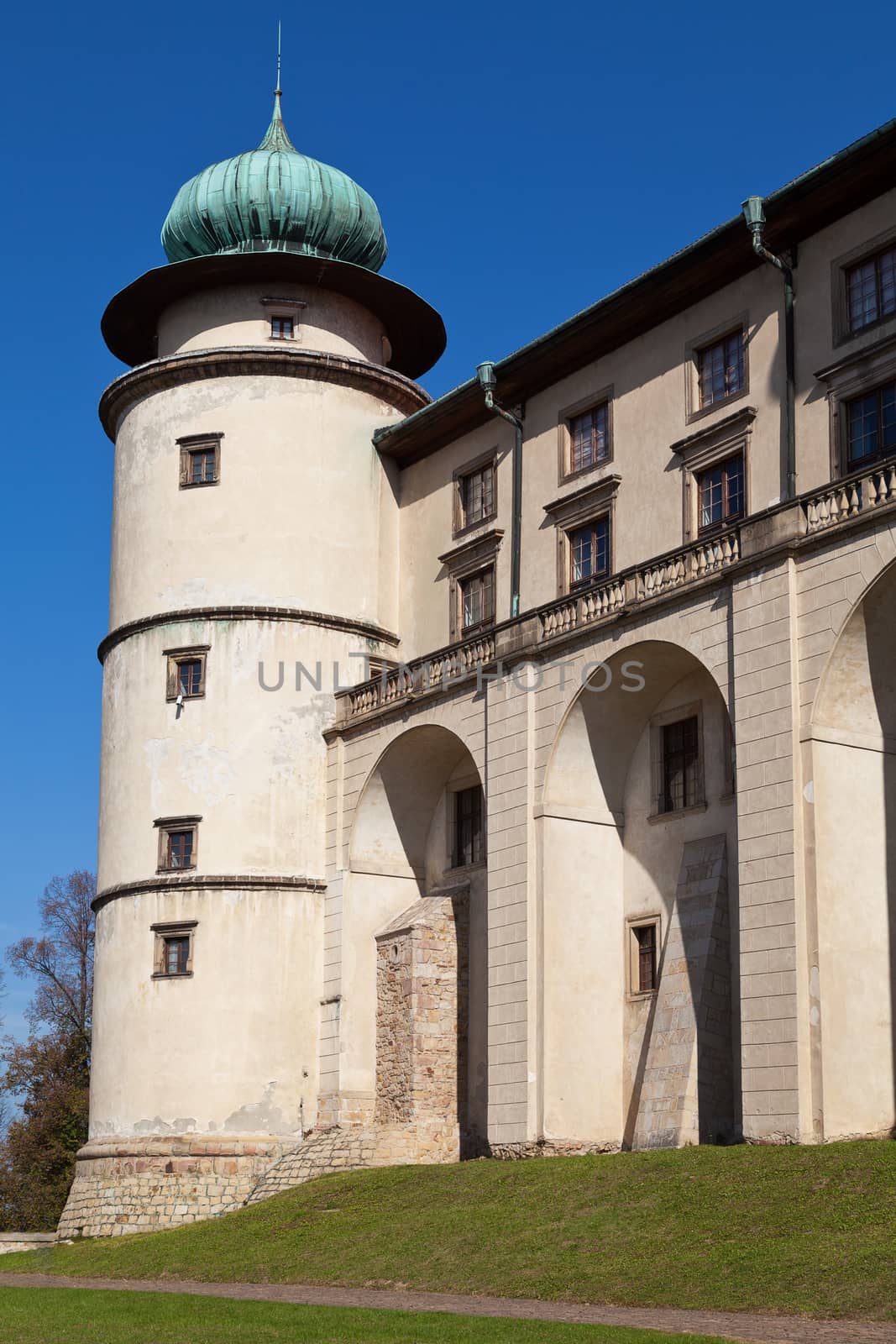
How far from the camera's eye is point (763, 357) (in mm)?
32531

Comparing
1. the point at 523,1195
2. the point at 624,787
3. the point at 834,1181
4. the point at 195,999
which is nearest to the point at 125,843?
the point at 195,999

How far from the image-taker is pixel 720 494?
3331 centimetres

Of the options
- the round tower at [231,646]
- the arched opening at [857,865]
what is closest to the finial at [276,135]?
the round tower at [231,646]

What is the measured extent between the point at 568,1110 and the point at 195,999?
922 centimetres

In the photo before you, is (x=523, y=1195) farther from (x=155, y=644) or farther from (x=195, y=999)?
(x=155, y=644)

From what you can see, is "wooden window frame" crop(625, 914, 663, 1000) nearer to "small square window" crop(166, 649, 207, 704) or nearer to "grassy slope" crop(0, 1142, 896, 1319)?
"grassy slope" crop(0, 1142, 896, 1319)

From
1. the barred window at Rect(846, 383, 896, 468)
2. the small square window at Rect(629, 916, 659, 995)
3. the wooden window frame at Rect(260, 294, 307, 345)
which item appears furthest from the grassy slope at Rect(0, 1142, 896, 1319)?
the wooden window frame at Rect(260, 294, 307, 345)

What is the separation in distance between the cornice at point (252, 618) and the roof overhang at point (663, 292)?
4.41 metres

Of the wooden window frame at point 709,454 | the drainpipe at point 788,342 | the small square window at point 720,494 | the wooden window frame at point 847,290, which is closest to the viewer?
the wooden window frame at point 847,290

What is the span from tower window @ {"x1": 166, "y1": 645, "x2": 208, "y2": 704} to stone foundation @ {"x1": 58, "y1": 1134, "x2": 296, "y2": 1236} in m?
9.41

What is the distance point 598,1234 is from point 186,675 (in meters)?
19.7

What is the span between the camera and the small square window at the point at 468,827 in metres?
38.7

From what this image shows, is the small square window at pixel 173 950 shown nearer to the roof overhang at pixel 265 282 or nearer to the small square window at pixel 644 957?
the small square window at pixel 644 957

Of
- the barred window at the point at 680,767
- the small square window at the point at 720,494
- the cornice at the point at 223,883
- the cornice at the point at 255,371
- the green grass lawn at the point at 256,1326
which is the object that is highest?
the cornice at the point at 255,371
